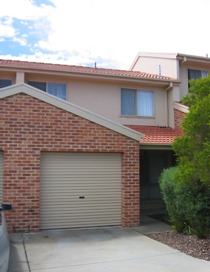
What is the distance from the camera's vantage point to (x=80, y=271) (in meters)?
8.04

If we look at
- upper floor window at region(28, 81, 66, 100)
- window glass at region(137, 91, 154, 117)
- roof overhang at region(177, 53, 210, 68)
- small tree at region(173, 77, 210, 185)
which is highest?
roof overhang at region(177, 53, 210, 68)

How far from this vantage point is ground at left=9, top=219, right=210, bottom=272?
830 cm

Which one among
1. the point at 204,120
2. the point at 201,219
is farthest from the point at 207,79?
the point at 201,219

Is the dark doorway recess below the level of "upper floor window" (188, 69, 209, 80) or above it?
below

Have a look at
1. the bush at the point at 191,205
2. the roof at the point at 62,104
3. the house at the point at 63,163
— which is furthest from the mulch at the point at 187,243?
the roof at the point at 62,104

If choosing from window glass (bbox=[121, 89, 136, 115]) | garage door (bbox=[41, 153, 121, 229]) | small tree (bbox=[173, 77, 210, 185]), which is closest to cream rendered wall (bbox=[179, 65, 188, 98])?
window glass (bbox=[121, 89, 136, 115])

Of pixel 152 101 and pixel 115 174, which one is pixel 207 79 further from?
pixel 152 101

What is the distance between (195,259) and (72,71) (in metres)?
10.3

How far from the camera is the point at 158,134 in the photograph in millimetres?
16688

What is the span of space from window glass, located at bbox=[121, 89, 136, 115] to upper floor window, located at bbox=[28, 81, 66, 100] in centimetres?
247

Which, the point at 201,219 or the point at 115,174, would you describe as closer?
the point at 201,219

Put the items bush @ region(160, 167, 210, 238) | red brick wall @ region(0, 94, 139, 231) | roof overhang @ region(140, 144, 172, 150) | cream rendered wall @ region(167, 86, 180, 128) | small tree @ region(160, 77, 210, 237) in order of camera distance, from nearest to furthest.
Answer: small tree @ region(160, 77, 210, 237) < bush @ region(160, 167, 210, 238) < red brick wall @ region(0, 94, 139, 231) < roof overhang @ region(140, 144, 172, 150) < cream rendered wall @ region(167, 86, 180, 128)

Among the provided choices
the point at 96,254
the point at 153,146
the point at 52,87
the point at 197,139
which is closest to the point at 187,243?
the point at 96,254

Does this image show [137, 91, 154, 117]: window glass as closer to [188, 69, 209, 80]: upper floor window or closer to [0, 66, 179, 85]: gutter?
[0, 66, 179, 85]: gutter
